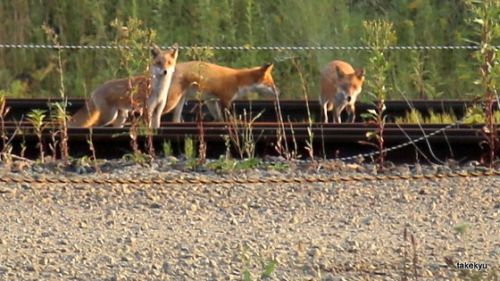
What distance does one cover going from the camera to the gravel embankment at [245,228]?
734 centimetres

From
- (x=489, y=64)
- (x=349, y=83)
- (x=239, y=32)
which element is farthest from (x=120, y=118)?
(x=489, y=64)

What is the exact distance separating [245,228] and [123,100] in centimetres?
444

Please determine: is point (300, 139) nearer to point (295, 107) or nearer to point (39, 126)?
point (39, 126)

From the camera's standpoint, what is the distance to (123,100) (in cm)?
1273

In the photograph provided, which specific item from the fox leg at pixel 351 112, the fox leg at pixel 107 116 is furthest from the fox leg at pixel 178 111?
the fox leg at pixel 351 112

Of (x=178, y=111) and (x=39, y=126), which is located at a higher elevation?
(x=39, y=126)

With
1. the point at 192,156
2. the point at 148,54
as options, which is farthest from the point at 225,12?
the point at 192,156

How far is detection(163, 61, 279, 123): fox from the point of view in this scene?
1384 centimetres

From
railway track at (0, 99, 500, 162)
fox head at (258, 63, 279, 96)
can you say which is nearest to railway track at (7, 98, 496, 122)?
fox head at (258, 63, 279, 96)

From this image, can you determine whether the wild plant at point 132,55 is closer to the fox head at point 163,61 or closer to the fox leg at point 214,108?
the fox head at point 163,61

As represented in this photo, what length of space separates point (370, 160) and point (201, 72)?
302 centimetres

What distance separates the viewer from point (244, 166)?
1034cm

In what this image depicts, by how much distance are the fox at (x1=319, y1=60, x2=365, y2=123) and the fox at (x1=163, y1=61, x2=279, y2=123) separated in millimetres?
679

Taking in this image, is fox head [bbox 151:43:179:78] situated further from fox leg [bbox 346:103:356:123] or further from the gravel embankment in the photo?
the gravel embankment
